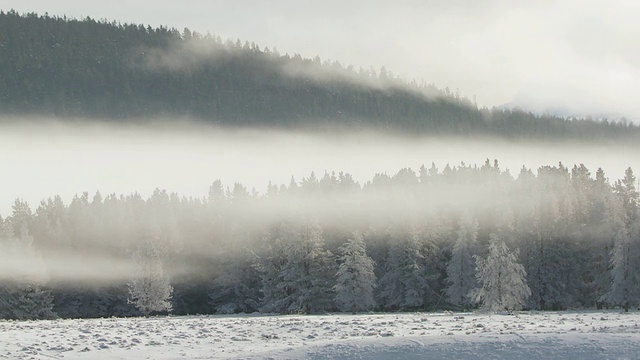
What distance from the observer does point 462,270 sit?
77938 millimetres

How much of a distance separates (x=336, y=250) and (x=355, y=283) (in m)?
14.3

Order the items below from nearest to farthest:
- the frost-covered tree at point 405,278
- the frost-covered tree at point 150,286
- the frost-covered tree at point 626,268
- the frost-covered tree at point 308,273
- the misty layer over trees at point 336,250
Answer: the frost-covered tree at point 626,268
the frost-covered tree at point 150,286
the misty layer over trees at point 336,250
the frost-covered tree at point 308,273
the frost-covered tree at point 405,278

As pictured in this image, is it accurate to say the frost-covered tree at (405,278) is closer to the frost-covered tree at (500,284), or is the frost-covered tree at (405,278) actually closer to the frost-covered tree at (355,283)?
the frost-covered tree at (355,283)

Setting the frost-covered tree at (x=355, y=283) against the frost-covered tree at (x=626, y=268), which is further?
the frost-covered tree at (x=355, y=283)

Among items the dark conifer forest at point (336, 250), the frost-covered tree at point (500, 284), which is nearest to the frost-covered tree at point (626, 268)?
the dark conifer forest at point (336, 250)

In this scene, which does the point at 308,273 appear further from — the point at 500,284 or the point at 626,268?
the point at 626,268

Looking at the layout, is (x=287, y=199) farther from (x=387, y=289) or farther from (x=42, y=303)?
(x=42, y=303)

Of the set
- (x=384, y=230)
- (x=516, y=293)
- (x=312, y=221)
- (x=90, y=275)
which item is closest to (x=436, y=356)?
(x=516, y=293)

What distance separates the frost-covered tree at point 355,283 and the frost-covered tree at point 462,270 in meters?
9.22

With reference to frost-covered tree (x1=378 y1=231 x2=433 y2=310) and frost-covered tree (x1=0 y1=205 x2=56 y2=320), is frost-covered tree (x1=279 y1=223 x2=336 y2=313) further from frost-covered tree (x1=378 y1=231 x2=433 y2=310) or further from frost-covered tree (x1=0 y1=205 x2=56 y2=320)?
frost-covered tree (x1=0 y1=205 x2=56 y2=320)

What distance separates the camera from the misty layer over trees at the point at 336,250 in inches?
2987

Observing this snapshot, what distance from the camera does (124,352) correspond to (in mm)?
28562

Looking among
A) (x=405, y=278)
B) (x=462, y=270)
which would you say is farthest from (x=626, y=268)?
(x=405, y=278)

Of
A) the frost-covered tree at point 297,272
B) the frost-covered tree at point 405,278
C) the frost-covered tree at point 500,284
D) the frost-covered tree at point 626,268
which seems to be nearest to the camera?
the frost-covered tree at point 500,284
